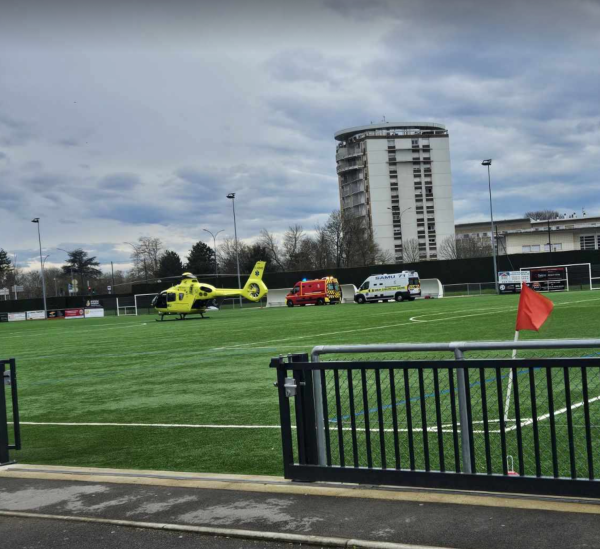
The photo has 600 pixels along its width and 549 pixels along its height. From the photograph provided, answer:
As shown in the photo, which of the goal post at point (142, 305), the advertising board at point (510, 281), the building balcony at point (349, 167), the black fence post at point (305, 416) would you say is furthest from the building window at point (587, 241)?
the black fence post at point (305, 416)

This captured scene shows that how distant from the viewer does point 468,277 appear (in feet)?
276

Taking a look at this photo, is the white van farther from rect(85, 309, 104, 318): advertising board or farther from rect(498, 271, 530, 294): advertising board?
rect(85, 309, 104, 318): advertising board

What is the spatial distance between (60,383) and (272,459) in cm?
987

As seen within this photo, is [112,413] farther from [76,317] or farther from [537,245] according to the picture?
[537,245]

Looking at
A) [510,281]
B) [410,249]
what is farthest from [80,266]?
[510,281]

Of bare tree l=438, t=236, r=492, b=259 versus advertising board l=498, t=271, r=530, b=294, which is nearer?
advertising board l=498, t=271, r=530, b=294

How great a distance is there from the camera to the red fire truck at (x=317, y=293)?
65375 mm

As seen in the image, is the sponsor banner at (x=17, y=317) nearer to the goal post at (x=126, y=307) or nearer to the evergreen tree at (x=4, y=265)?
the goal post at (x=126, y=307)

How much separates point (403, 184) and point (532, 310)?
145558mm

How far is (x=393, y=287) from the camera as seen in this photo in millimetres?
61625

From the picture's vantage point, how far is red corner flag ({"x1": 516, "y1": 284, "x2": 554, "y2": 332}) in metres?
7.61

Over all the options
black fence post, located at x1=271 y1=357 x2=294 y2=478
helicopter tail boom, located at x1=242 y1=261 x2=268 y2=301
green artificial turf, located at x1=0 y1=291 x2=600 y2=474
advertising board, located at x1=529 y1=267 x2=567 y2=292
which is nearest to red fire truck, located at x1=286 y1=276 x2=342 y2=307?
helicopter tail boom, located at x1=242 y1=261 x2=268 y2=301

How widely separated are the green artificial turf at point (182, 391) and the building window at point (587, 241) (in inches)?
4081

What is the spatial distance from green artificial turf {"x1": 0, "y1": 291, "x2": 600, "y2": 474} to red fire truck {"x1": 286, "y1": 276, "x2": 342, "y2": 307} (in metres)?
36.3
